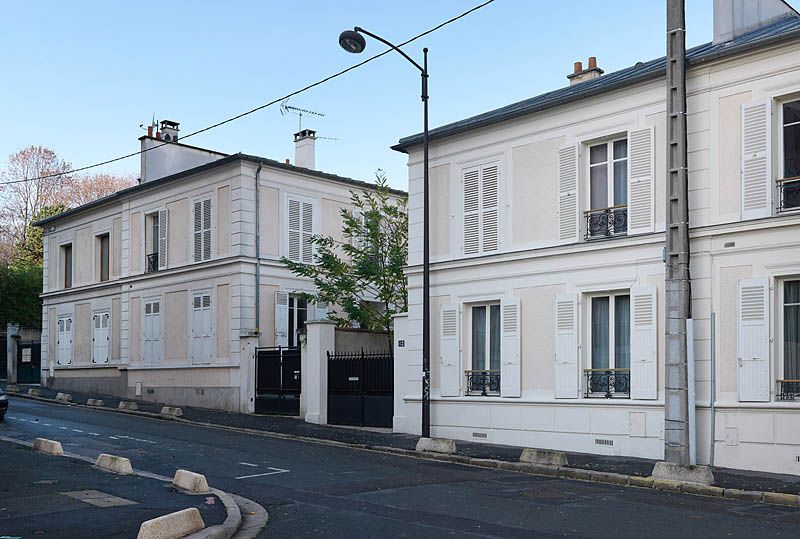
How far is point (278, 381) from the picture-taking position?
83.0 feet

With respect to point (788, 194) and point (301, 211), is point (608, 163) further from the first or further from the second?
point (301, 211)

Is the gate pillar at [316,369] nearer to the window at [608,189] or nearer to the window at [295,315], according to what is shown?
the window at [295,315]

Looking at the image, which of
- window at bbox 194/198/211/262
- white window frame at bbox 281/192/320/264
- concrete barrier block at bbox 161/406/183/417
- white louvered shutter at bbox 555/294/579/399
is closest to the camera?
white louvered shutter at bbox 555/294/579/399

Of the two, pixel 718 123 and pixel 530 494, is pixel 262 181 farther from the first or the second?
pixel 530 494

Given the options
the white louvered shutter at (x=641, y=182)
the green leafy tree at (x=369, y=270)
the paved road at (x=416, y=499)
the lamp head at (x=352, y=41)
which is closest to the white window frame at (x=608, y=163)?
the white louvered shutter at (x=641, y=182)

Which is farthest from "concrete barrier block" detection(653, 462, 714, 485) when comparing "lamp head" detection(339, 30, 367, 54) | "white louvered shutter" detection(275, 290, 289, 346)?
"white louvered shutter" detection(275, 290, 289, 346)

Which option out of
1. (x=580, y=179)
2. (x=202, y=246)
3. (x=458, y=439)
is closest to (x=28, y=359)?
(x=202, y=246)

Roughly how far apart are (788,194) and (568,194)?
4.18m

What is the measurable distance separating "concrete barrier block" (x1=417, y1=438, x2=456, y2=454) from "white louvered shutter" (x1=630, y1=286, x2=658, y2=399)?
342 centimetres

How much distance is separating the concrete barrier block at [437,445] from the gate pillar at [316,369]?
6.12 m

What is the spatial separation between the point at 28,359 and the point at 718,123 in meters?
32.2

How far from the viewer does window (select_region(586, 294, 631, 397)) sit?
1673 cm

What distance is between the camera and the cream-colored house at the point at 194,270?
27.0 metres

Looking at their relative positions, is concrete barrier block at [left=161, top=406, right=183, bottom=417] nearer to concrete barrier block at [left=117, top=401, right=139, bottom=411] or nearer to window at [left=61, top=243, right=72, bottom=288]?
concrete barrier block at [left=117, top=401, right=139, bottom=411]
